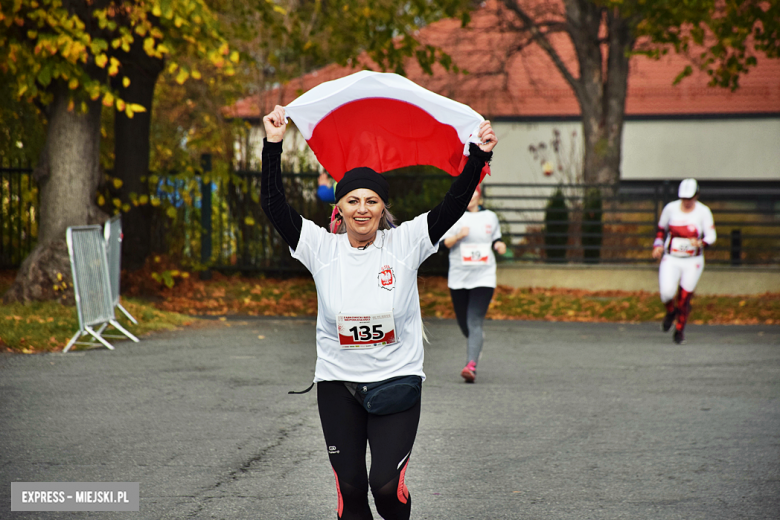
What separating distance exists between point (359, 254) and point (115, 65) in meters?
8.52

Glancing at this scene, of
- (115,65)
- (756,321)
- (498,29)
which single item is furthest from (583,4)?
(115,65)

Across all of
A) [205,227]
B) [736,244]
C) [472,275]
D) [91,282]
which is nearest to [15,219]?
[205,227]

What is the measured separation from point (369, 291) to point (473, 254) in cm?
488

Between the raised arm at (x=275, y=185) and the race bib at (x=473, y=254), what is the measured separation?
4734mm

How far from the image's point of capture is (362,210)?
11.8 ft

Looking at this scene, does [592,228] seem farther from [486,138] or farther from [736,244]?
[486,138]

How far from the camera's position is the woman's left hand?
3.64 m

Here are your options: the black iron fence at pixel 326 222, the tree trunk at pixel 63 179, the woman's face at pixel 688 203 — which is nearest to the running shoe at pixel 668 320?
the woman's face at pixel 688 203

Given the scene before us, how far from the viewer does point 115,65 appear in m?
11.1

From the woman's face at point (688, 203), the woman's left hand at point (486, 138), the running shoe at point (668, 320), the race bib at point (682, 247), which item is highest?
the woman's left hand at point (486, 138)

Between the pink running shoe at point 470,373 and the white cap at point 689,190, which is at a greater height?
the white cap at point 689,190

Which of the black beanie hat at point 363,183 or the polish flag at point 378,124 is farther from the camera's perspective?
the polish flag at point 378,124

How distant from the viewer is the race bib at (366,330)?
358 centimetres

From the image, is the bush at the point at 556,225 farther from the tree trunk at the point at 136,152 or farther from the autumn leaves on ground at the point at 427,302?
the tree trunk at the point at 136,152
